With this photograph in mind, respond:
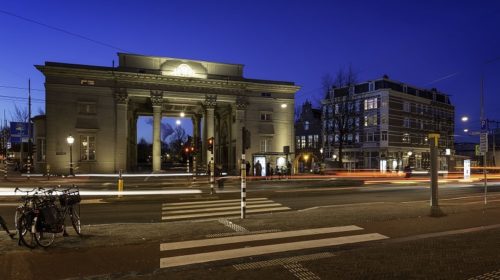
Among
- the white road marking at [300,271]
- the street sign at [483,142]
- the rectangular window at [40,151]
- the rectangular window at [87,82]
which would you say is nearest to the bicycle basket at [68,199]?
the white road marking at [300,271]

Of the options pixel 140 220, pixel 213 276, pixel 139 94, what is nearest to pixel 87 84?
pixel 139 94

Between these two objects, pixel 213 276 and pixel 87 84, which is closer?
pixel 213 276

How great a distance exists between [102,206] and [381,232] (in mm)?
10696

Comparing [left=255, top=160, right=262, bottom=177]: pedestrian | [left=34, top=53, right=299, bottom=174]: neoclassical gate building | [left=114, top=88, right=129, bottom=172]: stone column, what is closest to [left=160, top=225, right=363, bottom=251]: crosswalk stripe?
[left=255, top=160, right=262, bottom=177]: pedestrian

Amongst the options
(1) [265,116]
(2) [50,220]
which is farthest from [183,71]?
(2) [50,220]

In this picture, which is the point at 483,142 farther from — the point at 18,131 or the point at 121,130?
the point at 121,130

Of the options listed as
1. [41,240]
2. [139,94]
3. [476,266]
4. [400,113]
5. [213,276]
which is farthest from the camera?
[400,113]

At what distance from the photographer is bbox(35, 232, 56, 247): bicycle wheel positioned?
27.5 ft

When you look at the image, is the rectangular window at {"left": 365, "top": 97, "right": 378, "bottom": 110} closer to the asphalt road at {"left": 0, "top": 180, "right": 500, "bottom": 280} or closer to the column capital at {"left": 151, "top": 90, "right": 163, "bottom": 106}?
the column capital at {"left": 151, "top": 90, "right": 163, "bottom": 106}

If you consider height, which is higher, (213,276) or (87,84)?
(87,84)

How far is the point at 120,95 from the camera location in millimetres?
44188

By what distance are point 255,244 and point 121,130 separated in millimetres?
38737

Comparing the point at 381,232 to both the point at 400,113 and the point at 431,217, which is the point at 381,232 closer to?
the point at 431,217

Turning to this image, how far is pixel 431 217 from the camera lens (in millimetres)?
12102
